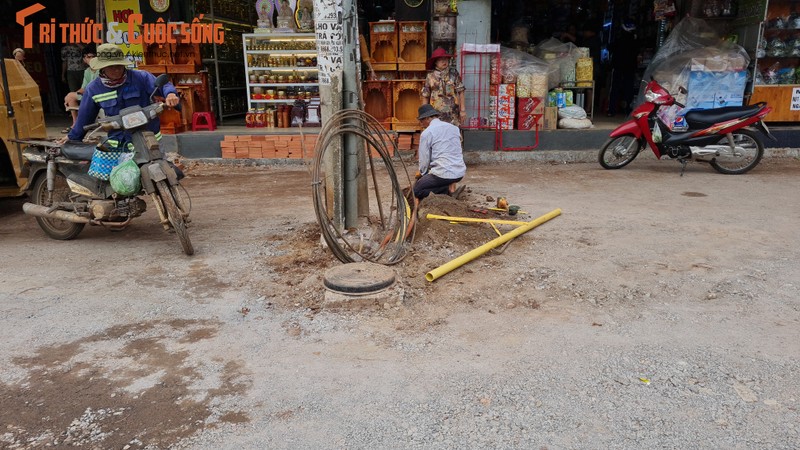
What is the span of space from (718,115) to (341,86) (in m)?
5.51

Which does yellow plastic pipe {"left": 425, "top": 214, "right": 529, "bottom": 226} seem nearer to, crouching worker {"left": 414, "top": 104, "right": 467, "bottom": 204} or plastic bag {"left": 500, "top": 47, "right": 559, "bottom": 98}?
crouching worker {"left": 414, "top": 104, "right": 467, "bottom": 204}

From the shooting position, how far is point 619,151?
326 inches

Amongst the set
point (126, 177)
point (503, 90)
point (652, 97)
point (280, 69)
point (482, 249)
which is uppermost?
point (280, 69)

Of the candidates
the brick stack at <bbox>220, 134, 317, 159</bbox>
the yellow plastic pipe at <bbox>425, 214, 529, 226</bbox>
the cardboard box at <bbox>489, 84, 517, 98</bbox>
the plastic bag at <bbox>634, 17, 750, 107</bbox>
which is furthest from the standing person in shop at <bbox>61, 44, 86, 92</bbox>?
the plastic bag at <bbox>634, 17, 750, 107</bbox>

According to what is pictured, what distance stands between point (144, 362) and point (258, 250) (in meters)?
1.95

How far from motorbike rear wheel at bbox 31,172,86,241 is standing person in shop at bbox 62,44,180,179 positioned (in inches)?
24.1

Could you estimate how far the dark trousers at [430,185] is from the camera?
580 centimetres

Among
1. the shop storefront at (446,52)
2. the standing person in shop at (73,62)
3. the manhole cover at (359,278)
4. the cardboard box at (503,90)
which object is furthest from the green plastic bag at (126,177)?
the standing person in shop at (73,62)

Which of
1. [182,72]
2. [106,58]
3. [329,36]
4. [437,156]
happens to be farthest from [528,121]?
[106,58]

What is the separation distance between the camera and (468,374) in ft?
9.81

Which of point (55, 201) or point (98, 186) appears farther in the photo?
point (55, 201)

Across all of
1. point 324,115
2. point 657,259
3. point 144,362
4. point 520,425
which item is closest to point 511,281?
point 657,259

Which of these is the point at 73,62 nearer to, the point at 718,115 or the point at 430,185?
the point at 430,185

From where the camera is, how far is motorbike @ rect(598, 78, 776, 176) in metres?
7.69
